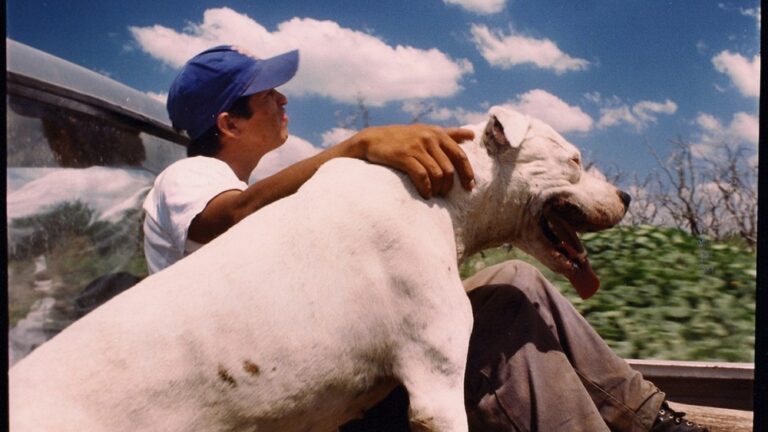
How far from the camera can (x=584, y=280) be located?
2.63 meters

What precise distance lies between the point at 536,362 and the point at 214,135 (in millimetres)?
1419

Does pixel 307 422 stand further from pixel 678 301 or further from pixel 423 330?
pixel 678 301

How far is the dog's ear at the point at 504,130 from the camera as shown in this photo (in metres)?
2.34

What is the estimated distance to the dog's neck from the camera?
7.73 feet

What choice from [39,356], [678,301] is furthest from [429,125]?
[678,301]

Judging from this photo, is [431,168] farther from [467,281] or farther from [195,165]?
[195,165]

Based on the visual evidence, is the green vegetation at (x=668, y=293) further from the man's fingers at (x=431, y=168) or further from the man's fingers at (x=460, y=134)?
the man's fingers at (x=431, y=168)

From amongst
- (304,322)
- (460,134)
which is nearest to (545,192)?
(460,134)

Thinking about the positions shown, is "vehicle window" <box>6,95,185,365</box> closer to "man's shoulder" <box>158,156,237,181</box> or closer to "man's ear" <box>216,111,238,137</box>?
"man's shoulder" <box>158,156,237,181</box>

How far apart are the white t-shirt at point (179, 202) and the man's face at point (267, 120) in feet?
0.91

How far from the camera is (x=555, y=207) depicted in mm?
2482

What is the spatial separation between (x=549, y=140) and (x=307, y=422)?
1.10 meters

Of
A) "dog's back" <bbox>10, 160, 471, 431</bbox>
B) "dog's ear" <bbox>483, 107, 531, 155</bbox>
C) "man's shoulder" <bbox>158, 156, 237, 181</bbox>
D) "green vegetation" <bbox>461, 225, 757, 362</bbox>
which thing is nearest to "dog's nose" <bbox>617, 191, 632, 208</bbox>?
"dog's ear" <bbox>483, 107, 531, 155</bbox>

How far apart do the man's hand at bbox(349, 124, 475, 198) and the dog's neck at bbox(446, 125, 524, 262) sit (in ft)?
0.14
